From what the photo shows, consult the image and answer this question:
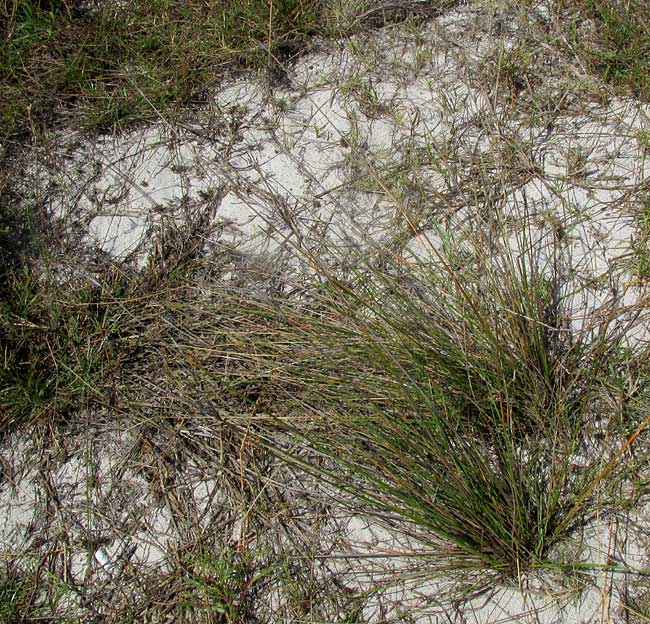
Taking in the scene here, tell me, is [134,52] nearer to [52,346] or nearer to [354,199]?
[354,199]

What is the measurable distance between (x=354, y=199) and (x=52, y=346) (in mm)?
1124

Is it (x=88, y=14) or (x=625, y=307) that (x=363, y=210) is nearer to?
(x=625, y=307)

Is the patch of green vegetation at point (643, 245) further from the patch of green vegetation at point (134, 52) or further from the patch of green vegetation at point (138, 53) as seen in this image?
the patch of green vegetation at point (134, 52)

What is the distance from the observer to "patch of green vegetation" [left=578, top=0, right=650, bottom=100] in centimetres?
258

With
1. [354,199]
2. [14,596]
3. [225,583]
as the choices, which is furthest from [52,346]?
[354,199]

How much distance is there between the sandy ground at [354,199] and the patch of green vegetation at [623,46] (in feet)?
0.26

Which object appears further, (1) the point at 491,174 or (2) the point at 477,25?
(2) the point at 477,25

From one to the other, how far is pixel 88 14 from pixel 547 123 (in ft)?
6.44

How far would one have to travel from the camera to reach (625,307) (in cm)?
210

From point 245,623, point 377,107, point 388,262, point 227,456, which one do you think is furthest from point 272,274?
point 245,623

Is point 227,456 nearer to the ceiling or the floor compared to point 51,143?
nearer to the floor

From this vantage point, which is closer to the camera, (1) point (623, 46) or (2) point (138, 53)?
(1) point (623, 46)

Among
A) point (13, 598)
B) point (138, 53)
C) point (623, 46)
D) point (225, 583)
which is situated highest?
point (623, 46)

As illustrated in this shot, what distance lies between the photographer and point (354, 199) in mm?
2555
